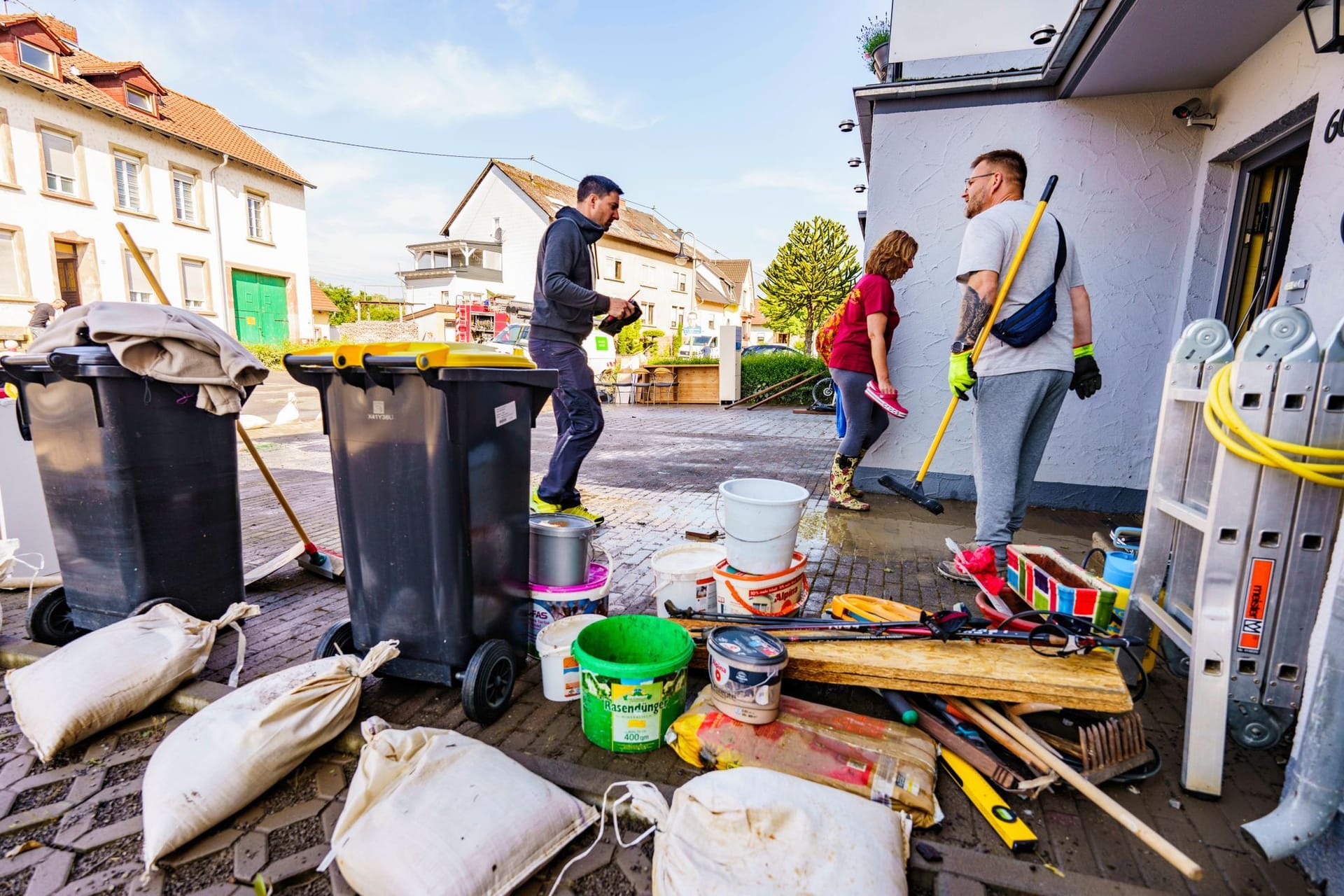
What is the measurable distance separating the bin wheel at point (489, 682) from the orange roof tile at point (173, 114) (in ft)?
82.4

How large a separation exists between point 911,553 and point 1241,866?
2.51 meters

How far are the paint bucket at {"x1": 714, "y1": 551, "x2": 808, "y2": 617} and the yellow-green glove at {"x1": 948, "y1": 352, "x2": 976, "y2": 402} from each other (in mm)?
1499

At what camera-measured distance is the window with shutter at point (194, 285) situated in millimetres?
21781

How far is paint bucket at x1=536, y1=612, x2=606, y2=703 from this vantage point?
227 cm

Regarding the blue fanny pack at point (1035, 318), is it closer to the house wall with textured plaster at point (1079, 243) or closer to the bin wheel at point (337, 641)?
the house wall with textured plaster at point (1079, 243)

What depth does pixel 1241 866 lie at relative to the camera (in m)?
1.57

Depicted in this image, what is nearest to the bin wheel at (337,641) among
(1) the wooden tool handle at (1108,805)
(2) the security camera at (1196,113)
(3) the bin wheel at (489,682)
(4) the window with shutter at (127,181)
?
(3) the bin wheel at (489,682)

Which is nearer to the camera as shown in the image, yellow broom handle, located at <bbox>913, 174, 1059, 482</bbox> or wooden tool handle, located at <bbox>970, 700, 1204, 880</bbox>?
wooden tool handle, located at <bbox>970, 700, 1204, 880</bbox>

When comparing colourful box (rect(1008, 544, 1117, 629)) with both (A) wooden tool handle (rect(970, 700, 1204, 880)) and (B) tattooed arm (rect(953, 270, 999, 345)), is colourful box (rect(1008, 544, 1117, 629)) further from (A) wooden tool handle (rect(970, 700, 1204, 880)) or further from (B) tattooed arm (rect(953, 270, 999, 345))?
(B) tattooed arm (rect(953, 270, 999, 345))

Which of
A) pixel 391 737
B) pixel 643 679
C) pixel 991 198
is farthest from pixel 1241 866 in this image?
pixel 991 198

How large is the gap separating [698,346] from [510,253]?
11.5 metres

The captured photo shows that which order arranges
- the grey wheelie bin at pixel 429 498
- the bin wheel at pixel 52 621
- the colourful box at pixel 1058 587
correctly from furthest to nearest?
the bin wheel at pixel 52 621
the colourful box at pixel 1058 587
the grey wheelie bin at pixel 429 498

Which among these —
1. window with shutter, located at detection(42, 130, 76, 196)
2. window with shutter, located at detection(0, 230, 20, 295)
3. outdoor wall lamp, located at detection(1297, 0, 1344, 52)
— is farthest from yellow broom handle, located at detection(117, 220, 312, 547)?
window with shutter, located at detection(42, 130, 76, 196)

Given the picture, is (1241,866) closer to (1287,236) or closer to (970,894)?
(970,894)
